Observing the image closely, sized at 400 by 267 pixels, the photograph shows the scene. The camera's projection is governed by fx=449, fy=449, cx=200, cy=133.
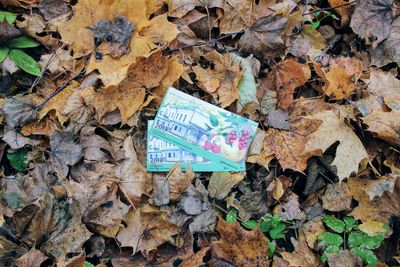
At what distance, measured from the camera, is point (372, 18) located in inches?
90.7

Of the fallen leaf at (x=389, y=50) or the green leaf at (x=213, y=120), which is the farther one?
the fallen leaf at (x=389, y=50)

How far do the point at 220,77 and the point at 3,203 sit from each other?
3.76 ft

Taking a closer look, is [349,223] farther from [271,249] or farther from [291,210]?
[271,249]

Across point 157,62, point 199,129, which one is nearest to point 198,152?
point 199,129

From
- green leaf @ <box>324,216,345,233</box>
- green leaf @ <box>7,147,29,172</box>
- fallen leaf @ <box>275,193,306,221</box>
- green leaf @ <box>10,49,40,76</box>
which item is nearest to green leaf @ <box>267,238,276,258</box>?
fallen leaf @ <box>275,193,306,221</box>

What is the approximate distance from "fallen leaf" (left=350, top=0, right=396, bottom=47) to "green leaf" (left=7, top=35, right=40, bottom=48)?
1.62 meters

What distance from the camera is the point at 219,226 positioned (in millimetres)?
1999

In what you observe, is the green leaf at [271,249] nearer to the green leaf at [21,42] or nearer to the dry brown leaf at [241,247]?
the dry brown leaf at [241,247]

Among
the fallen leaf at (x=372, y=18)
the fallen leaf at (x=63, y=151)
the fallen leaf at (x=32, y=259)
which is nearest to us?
the fallen leaf at (x=32, y=259)

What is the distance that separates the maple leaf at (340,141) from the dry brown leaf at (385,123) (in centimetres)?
9

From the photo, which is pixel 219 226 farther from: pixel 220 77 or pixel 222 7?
pixel 222 7

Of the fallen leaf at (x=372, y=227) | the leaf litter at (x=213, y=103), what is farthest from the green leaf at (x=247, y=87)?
the fallen leaf at (x=372, y=227)

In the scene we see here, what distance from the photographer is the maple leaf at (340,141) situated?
196 centimetres

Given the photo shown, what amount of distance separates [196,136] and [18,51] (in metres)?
0.97
